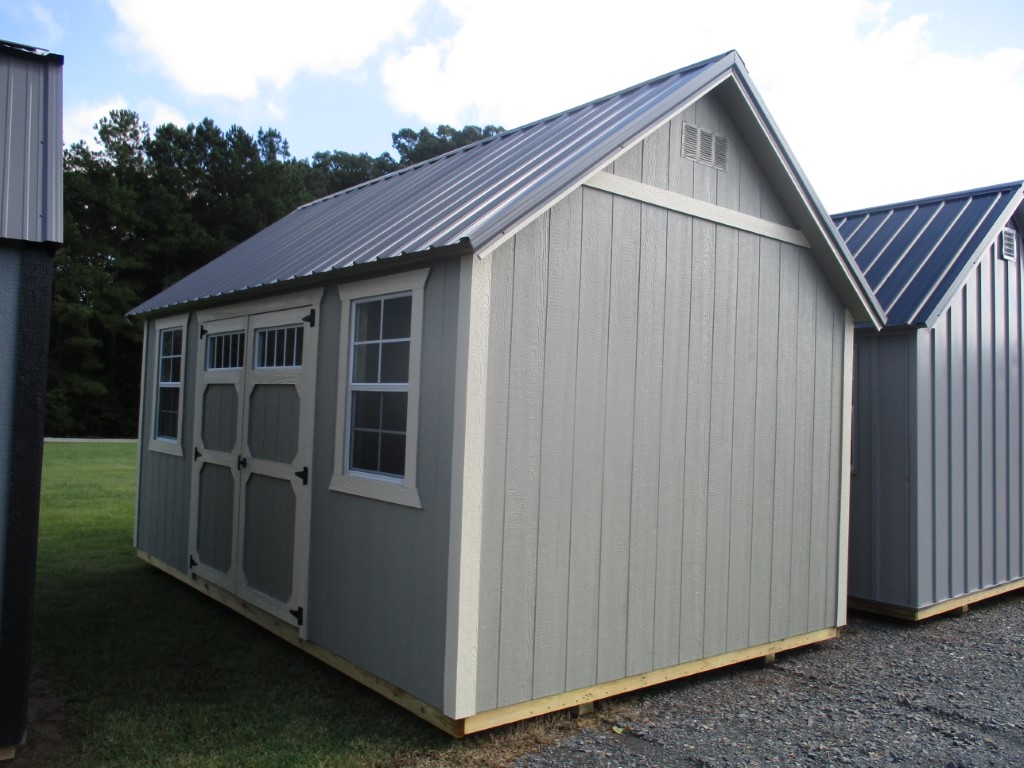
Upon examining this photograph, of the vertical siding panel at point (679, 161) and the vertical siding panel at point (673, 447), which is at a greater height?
the vertical siding panel at point (679, 161)

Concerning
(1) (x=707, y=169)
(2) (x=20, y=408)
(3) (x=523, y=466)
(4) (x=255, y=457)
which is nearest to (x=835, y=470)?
(1) (x=707, y=169)

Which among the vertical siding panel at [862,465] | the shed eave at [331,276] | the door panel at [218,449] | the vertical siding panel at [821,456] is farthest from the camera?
the vertical siding panel at [862,465]

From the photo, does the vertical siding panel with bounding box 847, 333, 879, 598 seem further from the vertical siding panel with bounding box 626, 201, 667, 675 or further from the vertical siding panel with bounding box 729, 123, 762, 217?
the vertical siding panel with bounding box 626, 201, 667, 675

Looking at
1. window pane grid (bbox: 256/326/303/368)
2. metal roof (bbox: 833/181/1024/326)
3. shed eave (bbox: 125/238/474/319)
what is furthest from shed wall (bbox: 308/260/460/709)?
metal roof (bbox: 833/181/1024/326)

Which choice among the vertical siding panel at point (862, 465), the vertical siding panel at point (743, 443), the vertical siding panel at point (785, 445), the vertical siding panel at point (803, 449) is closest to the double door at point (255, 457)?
the vertical siding panel at point (743, 443)

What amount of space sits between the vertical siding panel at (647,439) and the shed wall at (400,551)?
1.36 m

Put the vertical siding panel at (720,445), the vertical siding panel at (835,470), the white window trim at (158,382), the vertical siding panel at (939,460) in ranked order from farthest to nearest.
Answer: the white window trim at (158,382)
the vertical siding panel at (939,460)
the vertical siding panel at (835,470)
the vertical siding panel at (720,445)

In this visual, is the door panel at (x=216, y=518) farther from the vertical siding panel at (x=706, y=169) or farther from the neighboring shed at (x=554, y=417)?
the vertical siding panel at (x=706, y=169)

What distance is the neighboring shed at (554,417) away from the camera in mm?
4559

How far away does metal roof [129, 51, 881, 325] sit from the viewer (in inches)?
184

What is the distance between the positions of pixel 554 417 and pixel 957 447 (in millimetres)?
5044

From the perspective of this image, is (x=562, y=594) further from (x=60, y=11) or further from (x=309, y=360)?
(x=60, y=11)

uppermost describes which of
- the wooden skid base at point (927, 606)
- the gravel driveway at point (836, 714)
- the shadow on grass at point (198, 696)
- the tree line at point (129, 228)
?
the tree line at point (129, 228)

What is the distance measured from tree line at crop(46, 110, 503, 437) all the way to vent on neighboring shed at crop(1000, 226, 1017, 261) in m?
26.4
